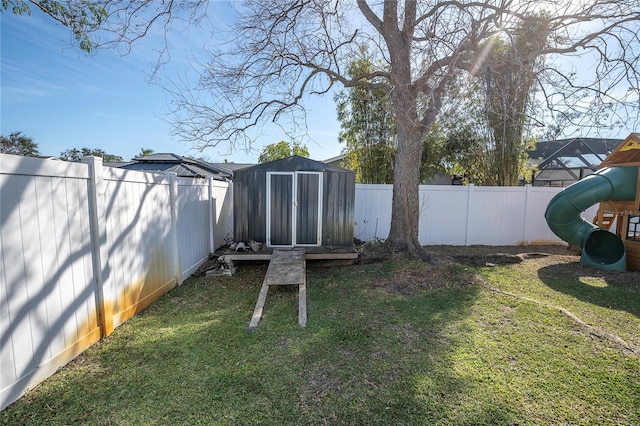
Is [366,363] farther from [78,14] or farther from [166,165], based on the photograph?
[166,165]

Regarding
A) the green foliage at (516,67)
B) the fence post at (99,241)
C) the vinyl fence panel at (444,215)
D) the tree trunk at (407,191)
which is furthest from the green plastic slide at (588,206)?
the fence post at (99,241)

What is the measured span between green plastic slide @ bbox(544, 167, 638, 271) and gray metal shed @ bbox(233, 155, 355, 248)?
4.03m

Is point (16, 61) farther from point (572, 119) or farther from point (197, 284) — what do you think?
point (572, 119)

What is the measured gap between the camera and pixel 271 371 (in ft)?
7.45

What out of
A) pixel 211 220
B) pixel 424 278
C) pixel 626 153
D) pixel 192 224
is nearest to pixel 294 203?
pixel 211 220

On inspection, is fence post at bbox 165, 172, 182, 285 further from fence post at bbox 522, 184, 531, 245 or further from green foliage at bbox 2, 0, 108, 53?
fence post at bbox 522, 184, 531, 245

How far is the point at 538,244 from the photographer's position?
7.61 meters

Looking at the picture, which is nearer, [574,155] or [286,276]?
[286,276]

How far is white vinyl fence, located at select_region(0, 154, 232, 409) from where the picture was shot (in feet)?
6.02

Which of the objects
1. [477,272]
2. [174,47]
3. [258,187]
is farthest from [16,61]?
[477,272]

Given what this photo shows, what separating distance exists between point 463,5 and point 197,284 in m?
5.63

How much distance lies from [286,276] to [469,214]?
217 inches

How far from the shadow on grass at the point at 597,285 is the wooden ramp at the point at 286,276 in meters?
3.63

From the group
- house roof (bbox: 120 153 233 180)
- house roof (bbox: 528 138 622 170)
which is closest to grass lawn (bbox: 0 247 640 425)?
house roof (bbox: 120 153 233 180)
